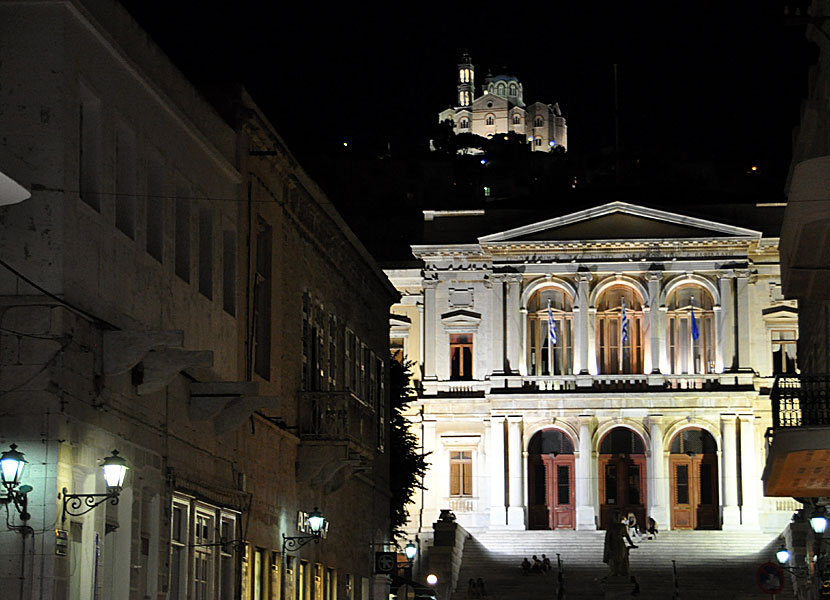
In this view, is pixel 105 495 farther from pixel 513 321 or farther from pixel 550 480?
pixel 513 321

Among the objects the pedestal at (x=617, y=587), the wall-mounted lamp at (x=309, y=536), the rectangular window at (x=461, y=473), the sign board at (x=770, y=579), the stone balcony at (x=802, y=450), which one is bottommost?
the pedestal at (x=617, y=587)

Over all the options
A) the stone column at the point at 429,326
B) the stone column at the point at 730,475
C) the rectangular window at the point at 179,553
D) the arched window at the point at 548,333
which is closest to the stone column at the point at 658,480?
the stone column at the point at 730,475

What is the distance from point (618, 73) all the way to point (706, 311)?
35.0 ft

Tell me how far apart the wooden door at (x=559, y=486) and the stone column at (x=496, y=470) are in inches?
74.6

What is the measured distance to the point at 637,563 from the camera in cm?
5269

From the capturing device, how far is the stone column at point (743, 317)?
58812mm

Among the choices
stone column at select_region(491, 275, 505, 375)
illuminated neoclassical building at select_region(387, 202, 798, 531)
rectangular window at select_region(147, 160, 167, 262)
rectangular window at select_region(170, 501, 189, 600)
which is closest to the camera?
rectangular window at select_region(147, 160, 167, 262)

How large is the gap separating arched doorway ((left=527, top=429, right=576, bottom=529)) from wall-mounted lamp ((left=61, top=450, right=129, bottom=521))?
154 ft

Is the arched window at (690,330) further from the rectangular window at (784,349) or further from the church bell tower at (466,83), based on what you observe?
the church bell tower at (466,83)

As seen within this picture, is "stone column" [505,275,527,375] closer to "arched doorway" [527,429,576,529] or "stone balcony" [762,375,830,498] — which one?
"arched doorway" [527,429,576,529]

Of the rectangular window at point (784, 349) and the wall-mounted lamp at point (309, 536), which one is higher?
the rectangular window at point (784, 349)

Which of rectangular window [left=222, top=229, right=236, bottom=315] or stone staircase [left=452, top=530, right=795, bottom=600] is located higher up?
rectangular window [left=222, top=229, right=236, bottom=315]

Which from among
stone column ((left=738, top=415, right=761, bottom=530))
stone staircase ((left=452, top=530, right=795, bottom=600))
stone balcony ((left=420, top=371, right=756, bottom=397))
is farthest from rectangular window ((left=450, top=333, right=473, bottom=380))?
stone column ((left=738, top=415, right=761, bottom=530))

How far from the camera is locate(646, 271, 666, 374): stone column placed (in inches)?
2330
